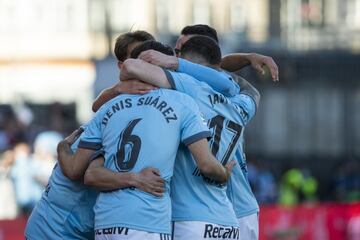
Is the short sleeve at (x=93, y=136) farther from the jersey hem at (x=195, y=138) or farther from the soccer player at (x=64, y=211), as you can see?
the jersey hem at (x=195, y=138)

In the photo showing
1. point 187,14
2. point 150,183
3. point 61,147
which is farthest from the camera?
point 187,14

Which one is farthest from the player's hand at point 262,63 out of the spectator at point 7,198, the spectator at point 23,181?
the spectator at point 7,198

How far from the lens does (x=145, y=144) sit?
731cm

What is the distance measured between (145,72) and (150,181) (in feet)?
2.15

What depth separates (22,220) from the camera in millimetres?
14773

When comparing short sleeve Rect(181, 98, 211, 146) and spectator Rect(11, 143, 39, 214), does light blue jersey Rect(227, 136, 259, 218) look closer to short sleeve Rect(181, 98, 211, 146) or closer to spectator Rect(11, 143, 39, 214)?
short sleeve Rect(181, 98, 211, 146)

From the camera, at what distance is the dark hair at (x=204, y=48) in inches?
310

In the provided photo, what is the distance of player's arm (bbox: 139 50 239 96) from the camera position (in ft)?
25.1

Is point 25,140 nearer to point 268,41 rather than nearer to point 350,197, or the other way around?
point 350,197

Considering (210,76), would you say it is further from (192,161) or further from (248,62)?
(248,62)

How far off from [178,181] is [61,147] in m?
0.79

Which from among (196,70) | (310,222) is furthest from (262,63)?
(310,222)

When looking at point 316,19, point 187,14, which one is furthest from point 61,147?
point 187,14

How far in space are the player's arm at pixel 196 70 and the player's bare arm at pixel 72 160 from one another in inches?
25.4
